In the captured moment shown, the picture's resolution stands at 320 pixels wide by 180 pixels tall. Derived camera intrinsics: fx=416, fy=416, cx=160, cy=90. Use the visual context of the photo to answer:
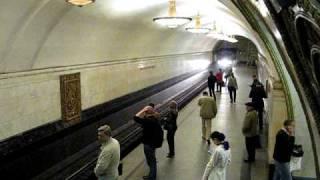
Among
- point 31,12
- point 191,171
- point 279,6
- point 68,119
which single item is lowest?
point 191,171

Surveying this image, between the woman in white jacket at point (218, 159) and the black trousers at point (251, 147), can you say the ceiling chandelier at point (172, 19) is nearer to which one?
the black trousers at point (251, 147)

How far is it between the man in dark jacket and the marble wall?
4.50 meters

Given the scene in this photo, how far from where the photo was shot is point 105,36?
33.4ft

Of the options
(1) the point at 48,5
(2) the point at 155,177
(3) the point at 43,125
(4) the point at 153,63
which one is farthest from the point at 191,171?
(4) the point at 153,63

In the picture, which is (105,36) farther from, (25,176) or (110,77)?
(25,176)

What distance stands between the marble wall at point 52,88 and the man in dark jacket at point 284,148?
450 centimetres

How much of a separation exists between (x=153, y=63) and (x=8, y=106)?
9994mm

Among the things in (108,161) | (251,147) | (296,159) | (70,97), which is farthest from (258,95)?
(108,161)

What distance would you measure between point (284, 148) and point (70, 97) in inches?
194

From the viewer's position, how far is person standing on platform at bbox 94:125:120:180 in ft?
18.2

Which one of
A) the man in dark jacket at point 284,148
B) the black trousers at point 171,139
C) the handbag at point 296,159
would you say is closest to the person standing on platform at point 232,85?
the black trousers at point 171,139

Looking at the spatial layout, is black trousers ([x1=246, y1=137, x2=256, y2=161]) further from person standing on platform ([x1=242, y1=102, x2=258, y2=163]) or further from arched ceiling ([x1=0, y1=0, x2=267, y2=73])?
arched ceiling ([x1=0, y1=0, x2=267, y2=73])

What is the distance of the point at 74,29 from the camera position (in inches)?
326

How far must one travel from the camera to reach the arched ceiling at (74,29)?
6562 mm
